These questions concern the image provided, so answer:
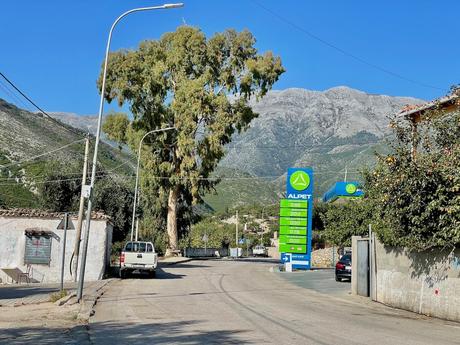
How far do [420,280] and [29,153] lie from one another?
67520 millimetres

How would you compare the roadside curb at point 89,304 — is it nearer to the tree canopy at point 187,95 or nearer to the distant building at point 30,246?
the distant building at point 30,246

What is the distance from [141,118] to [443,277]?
128ft

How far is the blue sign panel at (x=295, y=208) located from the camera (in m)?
41.5

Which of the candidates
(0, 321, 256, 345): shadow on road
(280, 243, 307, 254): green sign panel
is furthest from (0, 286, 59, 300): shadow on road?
(280, 243, 307, 254): green sign panel

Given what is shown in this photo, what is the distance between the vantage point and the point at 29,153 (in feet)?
251

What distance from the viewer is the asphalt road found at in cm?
1121

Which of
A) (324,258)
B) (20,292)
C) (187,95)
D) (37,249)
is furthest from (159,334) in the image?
(324,258)

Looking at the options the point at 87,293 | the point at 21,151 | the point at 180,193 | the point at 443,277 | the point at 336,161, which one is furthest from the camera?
the point at 336,161

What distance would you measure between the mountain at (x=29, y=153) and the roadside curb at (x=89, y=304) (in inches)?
1008

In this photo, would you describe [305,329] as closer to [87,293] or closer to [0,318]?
[0,318]

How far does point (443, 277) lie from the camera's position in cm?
1633

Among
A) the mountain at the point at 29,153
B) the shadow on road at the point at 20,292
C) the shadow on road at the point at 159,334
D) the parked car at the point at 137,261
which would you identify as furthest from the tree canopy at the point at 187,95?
the shadow on road at the point at 159,334

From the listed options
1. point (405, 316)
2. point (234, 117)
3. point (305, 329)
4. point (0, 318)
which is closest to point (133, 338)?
point (305, 329)

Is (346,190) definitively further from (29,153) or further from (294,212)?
(29,153)
